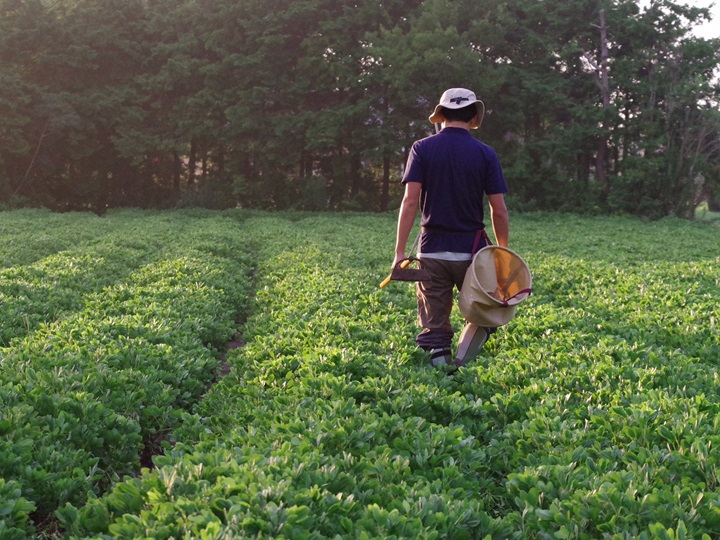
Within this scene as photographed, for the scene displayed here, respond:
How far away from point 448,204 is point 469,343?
54.1 inches

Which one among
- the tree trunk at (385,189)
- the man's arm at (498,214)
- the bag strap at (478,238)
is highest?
the tree trunk at (385,189)

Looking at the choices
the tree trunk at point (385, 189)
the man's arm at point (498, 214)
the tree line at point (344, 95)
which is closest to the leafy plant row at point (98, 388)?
the man's arm at point (498, 214)

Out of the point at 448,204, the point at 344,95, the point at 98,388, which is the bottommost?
the point at 98,388

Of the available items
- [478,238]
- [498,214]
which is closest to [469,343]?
[478,238]

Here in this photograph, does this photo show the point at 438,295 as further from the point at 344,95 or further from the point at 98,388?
the point at 344,95

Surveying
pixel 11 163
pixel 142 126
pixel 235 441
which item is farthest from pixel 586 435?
pixel 11 163

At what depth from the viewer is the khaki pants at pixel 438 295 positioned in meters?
5.94

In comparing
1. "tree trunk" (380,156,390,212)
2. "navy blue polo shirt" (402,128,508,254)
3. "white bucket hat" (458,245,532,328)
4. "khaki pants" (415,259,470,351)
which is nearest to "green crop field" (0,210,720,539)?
"khaki pants" (415,259,470,351)

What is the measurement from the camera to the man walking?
576cm

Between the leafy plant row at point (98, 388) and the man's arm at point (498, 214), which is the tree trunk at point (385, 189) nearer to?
the leafy plant row at point (98, 388)

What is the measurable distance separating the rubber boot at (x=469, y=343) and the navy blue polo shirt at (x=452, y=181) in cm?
79

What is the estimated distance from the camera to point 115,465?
4.57m

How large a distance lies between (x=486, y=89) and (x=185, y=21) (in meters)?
20.5

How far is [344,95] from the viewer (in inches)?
1641
